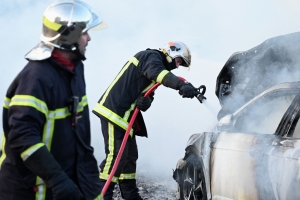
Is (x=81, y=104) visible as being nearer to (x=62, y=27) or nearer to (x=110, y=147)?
(x=62, y=27)

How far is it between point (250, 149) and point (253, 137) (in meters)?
0.11

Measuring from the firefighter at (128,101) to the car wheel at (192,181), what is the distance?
1.90 ft

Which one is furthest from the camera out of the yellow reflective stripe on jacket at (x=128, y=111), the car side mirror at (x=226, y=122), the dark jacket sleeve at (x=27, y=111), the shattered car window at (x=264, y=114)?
the yellow reflective stripe on jacket at (x=128, y=111)

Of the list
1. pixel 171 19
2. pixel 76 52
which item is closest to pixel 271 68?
pixel 76 52

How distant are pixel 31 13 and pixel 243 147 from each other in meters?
→ 7.70

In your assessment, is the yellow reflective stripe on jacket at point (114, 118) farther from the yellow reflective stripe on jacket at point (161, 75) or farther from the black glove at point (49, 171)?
the black glove at point (49, 171)

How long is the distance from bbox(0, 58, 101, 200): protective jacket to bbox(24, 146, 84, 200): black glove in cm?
4

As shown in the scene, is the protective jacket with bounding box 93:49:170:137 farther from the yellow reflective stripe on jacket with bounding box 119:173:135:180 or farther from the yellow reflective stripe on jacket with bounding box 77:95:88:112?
the yellow reflective stripe on jacket with bounding box 77:95:88:112

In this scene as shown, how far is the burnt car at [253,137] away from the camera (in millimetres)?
3613

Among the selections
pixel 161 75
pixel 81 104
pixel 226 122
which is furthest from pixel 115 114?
pixel 81 104

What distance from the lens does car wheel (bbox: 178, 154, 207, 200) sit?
4668 millimetres

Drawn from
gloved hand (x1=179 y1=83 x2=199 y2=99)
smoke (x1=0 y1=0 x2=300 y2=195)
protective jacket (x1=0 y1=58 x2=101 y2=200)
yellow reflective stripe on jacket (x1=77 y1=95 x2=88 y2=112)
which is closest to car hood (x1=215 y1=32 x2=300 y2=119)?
gloved hand (x1=179 y1=83 x2=199 y2=99)

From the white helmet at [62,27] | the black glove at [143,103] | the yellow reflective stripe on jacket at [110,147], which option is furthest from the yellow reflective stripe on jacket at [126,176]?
the white helmet at [62,27]

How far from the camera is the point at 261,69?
4.93 meters
